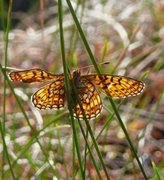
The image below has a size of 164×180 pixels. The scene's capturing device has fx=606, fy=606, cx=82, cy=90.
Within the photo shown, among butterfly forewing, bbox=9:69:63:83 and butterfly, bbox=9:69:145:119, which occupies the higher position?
butterfly forewing, bbox=9:69:63:83

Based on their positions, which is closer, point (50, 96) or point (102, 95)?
point (50, 96)

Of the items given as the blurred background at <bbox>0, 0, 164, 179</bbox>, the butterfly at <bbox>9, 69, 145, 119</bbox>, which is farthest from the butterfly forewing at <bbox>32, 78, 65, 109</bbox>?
the blurred background at <bbox>0, 0, 164, 179</bbox>

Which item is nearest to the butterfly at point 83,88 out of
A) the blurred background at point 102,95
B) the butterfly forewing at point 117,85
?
the butterfly forewing at point 117,85

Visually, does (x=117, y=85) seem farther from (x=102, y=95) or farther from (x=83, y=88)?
(x=102, y=95)

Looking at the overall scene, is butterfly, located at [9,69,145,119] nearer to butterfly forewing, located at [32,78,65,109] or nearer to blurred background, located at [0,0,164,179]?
butterfly forewing, located at [32,78,65,109]

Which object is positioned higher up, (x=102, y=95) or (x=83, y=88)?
(x=83, y=88)

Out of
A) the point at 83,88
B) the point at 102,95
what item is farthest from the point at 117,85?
the point at 102,95

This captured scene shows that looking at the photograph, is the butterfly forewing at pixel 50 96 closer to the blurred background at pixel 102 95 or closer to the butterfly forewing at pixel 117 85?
the butterfly forewing at pixel 117 85
